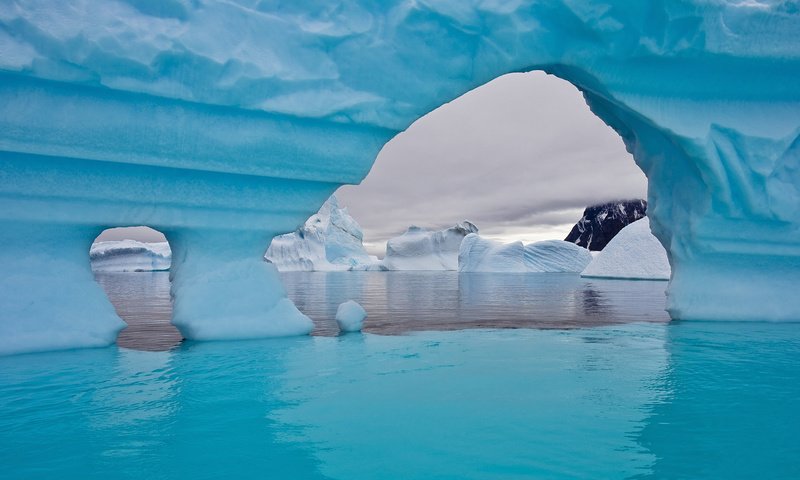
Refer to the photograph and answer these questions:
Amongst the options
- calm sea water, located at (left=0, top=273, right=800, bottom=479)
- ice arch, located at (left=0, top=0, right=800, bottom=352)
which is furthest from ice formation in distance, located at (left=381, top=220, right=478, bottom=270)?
calm sea water, located at (left=0, top=273, right=800, bottom=479)

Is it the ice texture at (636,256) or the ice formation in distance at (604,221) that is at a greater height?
the ice formation in distance at (604,221)

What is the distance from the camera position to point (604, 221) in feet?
242

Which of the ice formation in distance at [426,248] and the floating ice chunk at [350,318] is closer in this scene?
the floating ice chunk at [350,318]

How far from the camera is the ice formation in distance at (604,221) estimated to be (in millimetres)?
71375

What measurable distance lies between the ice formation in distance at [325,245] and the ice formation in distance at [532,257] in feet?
48.4

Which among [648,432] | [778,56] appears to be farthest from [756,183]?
[648,432]

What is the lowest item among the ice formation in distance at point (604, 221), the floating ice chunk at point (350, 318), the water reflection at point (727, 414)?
the water reflection at point (727, 414)

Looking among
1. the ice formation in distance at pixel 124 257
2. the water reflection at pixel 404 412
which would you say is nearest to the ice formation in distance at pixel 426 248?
the ice formation in distance at pixel 124 257

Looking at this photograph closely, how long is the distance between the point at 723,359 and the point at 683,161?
3.81 meters


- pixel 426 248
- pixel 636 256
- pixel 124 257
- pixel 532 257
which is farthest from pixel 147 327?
pixel 426 248

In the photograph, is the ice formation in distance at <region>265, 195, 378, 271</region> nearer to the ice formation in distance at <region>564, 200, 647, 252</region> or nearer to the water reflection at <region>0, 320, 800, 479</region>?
the ice formation in distance at <region>564, 200, 647, 252</region>

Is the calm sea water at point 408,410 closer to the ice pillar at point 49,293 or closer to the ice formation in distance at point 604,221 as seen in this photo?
the ice pillar at point 49,293

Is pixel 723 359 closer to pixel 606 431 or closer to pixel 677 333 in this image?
pixel 677 333

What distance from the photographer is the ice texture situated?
22.0 meters
